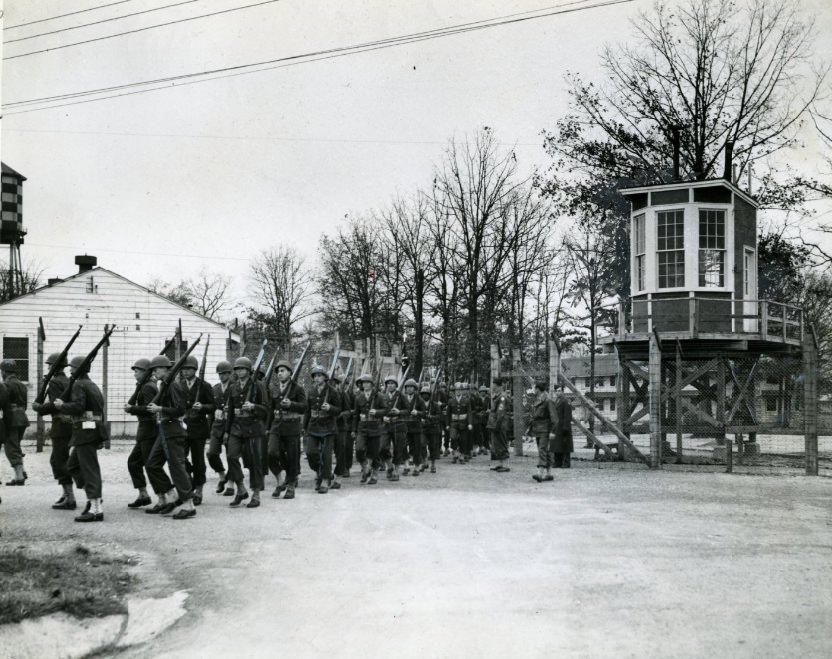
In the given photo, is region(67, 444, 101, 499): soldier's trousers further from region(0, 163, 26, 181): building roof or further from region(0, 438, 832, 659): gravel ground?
region(0, 163, 26, 181): building roof

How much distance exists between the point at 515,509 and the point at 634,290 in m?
11.3

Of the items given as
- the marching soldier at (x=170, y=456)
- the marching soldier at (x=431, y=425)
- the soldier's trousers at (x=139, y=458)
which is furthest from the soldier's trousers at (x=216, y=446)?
the marching soldier at (x=431, y=425)

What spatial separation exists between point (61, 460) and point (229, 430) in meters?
2.13

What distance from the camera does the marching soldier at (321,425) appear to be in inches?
505

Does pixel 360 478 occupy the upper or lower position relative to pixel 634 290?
lower

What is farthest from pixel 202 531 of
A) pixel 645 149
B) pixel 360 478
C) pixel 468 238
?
pixel 645 149

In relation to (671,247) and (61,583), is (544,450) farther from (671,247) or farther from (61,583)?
(61,583)

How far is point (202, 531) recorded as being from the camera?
9391 mm

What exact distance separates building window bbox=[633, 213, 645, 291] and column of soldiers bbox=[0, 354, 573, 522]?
22.3 feet

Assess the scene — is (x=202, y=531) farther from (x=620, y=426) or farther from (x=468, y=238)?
(x=468, y=238)

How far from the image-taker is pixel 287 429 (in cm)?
1229

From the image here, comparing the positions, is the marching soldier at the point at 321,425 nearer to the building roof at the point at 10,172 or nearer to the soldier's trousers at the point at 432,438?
the soldier's trousers at the point at 432,438

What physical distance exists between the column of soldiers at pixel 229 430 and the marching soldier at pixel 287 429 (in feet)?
0.05

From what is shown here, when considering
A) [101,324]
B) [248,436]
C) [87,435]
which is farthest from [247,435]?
[101,324]
